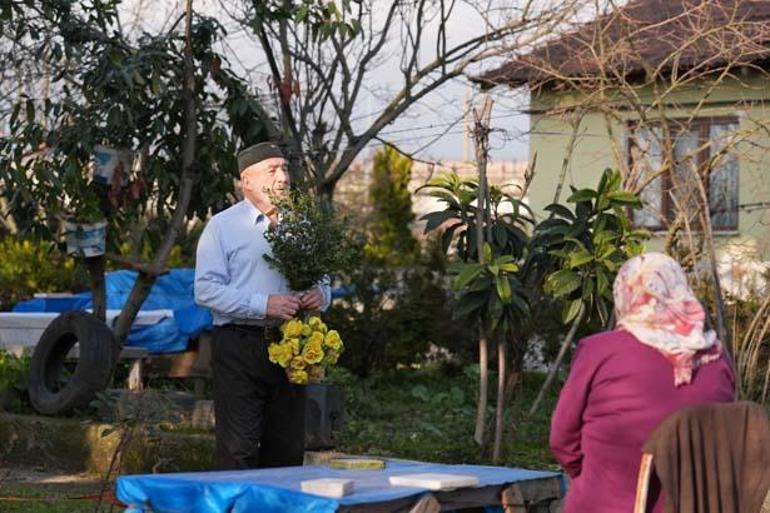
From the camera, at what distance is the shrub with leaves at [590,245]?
8875mm

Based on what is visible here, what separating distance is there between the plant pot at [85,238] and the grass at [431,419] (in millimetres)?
2320

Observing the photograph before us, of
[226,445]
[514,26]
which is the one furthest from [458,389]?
[226,445]

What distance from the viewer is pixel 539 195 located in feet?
66.5

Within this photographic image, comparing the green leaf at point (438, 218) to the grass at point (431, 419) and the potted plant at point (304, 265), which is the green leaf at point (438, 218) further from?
the potted plant at point (304, 265)

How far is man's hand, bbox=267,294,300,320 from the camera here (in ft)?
21.7

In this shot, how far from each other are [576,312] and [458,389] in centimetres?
537

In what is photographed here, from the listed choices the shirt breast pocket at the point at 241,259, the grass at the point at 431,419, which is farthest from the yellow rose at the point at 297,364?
the grass at the point at 431,419

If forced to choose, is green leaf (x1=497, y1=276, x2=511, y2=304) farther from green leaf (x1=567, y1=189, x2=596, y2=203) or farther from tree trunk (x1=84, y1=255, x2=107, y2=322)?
tree trunk (x1=84, y1=255, x2=107, y2=322)

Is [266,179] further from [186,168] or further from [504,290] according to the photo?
[186,168]

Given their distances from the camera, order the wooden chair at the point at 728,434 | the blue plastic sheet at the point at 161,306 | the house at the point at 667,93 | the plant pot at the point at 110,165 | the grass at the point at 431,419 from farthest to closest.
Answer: the blue plastic sheet at the point at 161,306 → the plant pot at the point at 110,165 → the house at the point at 667,93 → the grass at the point at 431,419 → the wooden chair at the point at 728,434

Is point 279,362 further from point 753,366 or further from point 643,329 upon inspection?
point 753,366

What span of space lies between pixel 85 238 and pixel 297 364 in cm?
481

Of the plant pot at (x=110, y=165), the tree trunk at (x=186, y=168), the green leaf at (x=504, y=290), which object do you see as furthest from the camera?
the tree trunk at (x=186, y=168)

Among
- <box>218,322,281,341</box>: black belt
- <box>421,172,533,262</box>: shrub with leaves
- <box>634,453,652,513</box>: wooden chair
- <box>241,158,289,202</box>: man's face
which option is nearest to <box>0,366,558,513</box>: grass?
<box>421,172,533,262</box>: shrub with leaves
